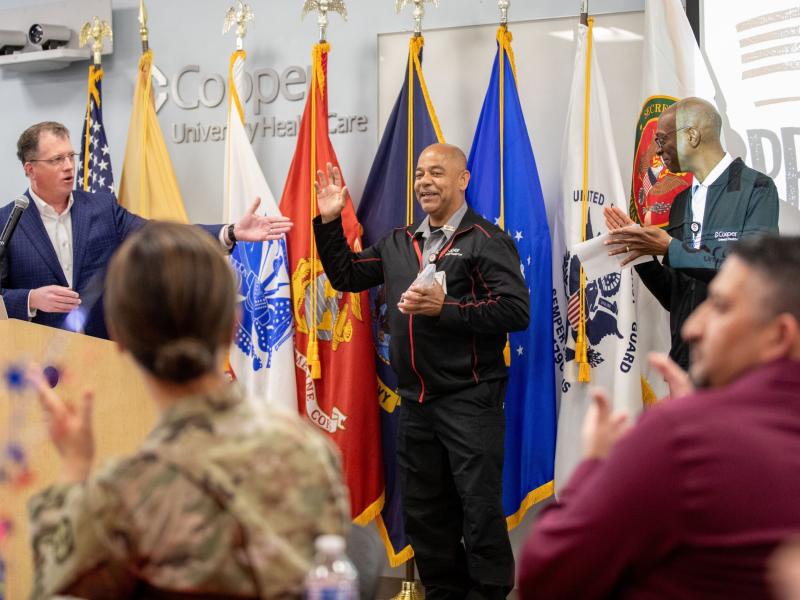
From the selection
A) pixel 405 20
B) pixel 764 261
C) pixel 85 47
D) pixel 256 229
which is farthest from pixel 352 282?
pixel 764 261

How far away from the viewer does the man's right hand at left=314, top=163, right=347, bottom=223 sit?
12.9 ft

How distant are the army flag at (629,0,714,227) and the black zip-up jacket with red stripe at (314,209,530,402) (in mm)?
542

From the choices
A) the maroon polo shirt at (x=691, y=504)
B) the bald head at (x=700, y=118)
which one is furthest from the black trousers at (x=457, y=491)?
the maroon polo shirt at (x=691, y=504)

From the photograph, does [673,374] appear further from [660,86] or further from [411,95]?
[411,95]

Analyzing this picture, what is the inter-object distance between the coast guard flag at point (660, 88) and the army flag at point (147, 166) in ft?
6.79

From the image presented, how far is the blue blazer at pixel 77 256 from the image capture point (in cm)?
389

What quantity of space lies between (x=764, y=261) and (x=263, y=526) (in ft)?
2.66

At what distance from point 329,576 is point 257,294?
3.10 m

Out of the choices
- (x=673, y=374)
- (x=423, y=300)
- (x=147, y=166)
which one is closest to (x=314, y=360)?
(x=423, y=300)

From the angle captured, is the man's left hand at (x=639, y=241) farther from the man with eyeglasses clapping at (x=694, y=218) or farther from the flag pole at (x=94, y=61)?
the flag pole at (x=94, y=61)

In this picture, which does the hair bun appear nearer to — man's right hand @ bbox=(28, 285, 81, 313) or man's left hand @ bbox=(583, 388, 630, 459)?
man's left hand @ bbox=(583, 388, 630, 459)

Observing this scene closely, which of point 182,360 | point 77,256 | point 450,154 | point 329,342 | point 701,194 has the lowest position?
point 329,342

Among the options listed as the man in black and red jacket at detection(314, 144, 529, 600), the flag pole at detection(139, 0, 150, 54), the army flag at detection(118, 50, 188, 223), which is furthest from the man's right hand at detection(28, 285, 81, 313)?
the flag pole at detection(139, 0, 150, 54)

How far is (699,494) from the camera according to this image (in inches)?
50.6
